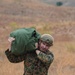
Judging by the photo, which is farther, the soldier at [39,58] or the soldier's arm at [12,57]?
the soldier's arm at [12,57]

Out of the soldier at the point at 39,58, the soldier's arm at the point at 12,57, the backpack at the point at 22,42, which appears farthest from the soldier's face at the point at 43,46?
the soldier's arm at the point at 12,57

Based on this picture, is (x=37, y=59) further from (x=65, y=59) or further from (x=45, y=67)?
(x=65, y=59)

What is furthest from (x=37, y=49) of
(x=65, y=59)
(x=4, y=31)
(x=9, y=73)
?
(x=4, y=31)

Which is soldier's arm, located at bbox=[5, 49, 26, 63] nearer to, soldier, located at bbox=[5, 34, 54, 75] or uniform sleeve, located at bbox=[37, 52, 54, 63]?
soldier, located at bbox=[5, 34, 54, 75]

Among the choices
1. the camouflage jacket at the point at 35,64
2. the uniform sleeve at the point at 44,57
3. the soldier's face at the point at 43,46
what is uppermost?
the soldier's face at the point at 43,46

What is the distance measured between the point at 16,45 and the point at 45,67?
1.76 feet

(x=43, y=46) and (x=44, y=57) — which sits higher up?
(x=43, y=46)

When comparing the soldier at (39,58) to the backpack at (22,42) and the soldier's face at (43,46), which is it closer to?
the soldier's face at (43,46)

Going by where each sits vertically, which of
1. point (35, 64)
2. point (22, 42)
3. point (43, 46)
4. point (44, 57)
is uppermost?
point (22, 42)

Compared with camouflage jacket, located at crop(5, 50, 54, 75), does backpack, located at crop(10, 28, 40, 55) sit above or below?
above

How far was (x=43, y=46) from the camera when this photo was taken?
496cm

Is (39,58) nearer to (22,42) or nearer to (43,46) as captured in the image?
(43,46)

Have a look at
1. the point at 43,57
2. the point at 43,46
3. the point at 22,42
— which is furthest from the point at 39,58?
the point at 22,42

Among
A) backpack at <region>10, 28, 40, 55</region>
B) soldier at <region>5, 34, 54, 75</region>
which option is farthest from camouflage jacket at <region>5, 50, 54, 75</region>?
backpack at <region>10, 28, 40, 55</region>
